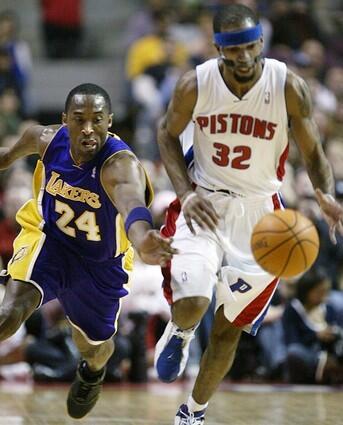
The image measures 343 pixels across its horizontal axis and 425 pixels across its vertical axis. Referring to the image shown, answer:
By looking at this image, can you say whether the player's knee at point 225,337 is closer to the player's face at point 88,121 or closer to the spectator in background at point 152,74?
the player's face at point 88,121

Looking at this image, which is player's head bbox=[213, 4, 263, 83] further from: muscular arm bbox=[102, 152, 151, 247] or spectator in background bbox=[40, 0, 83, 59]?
spectator in background bbox=[40, 0, 83, 59]

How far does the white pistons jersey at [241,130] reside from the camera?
21.7 ft

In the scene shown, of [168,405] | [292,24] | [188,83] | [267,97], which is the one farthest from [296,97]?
[292,24]

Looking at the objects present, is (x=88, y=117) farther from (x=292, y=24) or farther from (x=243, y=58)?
(x=292, y=24)

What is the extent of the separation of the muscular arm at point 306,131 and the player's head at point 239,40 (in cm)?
26

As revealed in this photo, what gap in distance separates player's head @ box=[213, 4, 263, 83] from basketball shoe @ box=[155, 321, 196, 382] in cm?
160

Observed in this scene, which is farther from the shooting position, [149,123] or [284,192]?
[149,123]

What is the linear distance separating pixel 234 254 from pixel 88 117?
3.90 feet

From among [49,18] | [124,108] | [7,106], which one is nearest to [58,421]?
[7,106]

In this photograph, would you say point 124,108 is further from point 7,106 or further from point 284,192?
point 284,192

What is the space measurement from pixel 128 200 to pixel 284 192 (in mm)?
6093

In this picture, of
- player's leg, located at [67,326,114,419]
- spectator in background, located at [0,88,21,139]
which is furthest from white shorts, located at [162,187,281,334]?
spectator in background, located at [0,88,21,139]

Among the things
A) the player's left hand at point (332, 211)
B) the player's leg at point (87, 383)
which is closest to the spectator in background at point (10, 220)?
the player's leg at point (87, 383)

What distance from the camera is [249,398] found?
9672 millimetres
